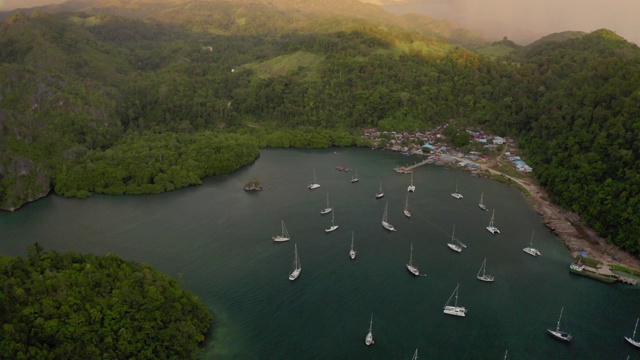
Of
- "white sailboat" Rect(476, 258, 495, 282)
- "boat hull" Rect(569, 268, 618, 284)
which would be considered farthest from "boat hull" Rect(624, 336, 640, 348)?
"white sailboat" Rect(476, 258, 495, 282)

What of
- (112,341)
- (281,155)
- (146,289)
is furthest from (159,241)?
(281,155)

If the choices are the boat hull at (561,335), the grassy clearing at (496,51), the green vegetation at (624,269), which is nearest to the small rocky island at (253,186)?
the boat hull at (561,335)

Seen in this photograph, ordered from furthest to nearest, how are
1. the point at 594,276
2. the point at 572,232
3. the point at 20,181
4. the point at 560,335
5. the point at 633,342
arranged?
the point at 20,181
the point at 572,232
the point at 594,276
the point at 560,335
the point at 633,342

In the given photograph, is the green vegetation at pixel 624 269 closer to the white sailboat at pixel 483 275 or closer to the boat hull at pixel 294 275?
the white sailboat at pixel 483 275

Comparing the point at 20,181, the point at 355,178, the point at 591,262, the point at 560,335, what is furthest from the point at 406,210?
the point at 20,181

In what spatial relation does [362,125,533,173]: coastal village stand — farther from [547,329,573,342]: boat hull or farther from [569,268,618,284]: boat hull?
[547,329,573,342]: boat hull

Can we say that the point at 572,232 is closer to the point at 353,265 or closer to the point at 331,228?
the point at 353,265

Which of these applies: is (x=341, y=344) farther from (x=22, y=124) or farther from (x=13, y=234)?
(x=22, y=124)
